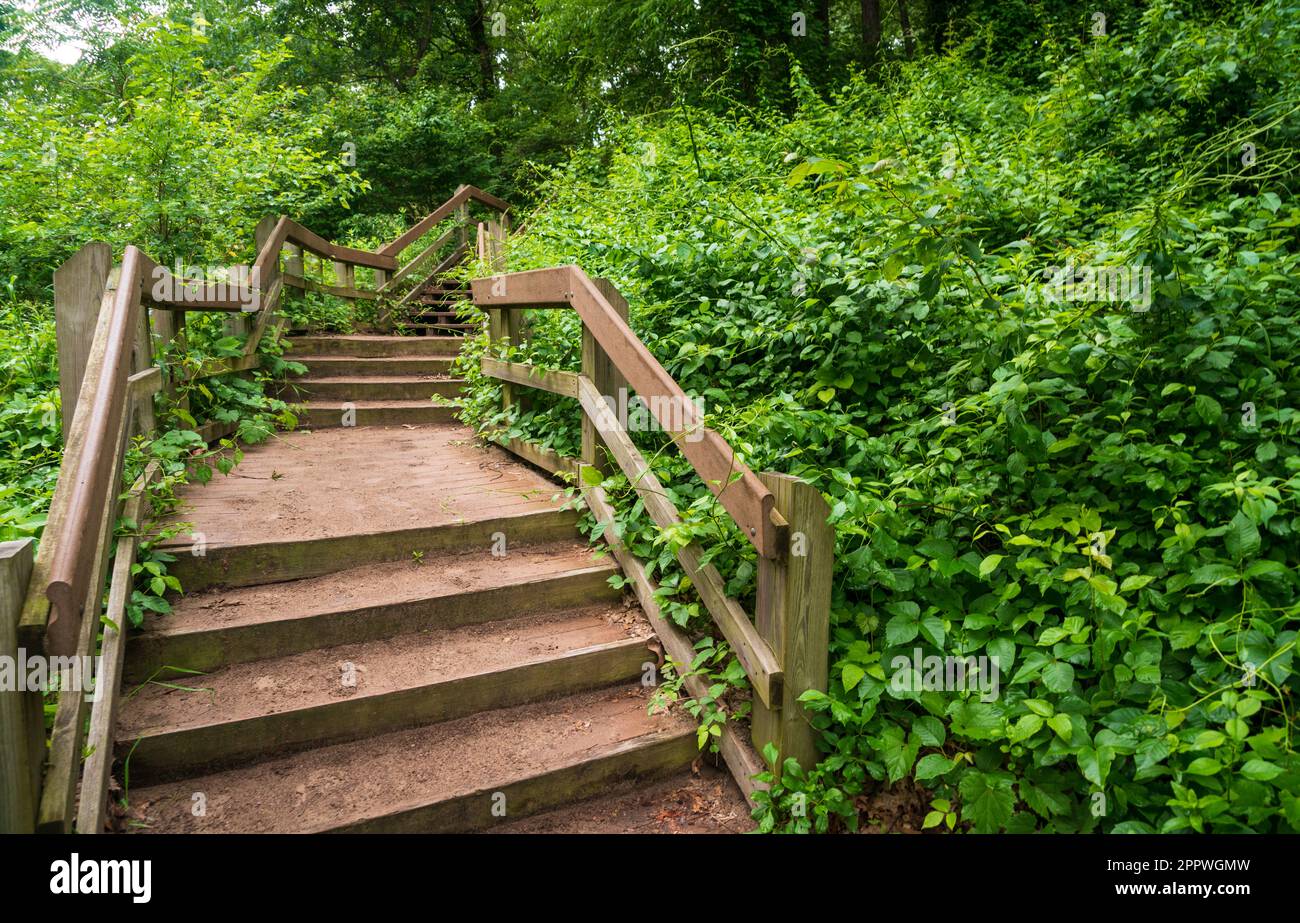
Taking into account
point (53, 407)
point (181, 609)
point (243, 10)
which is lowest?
point (181, 609)

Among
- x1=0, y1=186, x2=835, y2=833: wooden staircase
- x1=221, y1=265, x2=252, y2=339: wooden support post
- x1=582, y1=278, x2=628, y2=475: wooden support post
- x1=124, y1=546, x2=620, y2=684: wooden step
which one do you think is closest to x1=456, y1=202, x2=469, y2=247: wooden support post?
x1=221, y1=265, x2=252, y2=339: wooden support post

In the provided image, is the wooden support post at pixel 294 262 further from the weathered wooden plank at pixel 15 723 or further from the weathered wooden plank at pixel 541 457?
the weathered wooden plank at pixel 15 723

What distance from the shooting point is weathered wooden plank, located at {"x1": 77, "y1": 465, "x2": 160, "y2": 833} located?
6.27ft

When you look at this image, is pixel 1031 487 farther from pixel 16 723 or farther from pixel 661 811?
pixel 16 723

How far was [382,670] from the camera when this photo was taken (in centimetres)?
275

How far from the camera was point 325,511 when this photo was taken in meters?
3.57

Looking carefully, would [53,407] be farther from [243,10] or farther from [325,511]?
[243,10]

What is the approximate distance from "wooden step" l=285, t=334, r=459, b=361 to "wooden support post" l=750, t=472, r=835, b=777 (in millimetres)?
5387

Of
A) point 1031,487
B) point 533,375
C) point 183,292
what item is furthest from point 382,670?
point 1031,487

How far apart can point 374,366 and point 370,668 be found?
14.2 feet

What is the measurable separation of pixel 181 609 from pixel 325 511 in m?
0.89

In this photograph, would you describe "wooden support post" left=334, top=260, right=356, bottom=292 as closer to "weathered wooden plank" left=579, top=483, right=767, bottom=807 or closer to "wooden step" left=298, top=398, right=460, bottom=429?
"wooden step" left=298, top=398, right=460, bottom=429
